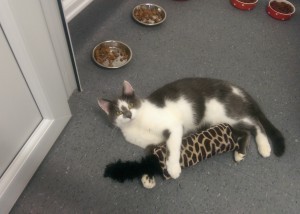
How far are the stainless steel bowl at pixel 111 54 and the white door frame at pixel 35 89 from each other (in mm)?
285

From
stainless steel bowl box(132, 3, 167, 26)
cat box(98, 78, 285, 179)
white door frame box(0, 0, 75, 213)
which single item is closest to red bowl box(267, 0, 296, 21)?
stainless steel bowl box(132, 3, 167, 26)

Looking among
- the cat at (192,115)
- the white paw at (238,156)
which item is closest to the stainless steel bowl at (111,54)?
the cat at (192,115)

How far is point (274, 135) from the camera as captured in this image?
4.26 ft

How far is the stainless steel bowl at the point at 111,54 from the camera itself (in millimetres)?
1604

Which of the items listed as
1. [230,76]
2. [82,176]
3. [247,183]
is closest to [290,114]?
[230,76]

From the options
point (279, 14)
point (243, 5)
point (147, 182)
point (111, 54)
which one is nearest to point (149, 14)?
point (111, 54)

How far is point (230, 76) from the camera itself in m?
1.63

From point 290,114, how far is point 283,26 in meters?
0.80

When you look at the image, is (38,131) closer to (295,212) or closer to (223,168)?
(223,168)

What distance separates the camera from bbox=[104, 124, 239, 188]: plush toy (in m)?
1.19

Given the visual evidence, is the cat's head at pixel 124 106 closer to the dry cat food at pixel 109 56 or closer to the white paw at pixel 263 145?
the dry cat food at pixel 109 56

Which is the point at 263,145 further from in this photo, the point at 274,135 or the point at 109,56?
the point at 109,56

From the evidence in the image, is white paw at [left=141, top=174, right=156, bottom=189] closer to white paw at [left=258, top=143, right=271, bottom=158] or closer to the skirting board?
white paw at [left=258, top=143, right=271, bottom=158]

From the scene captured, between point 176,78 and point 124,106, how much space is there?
0.53m
